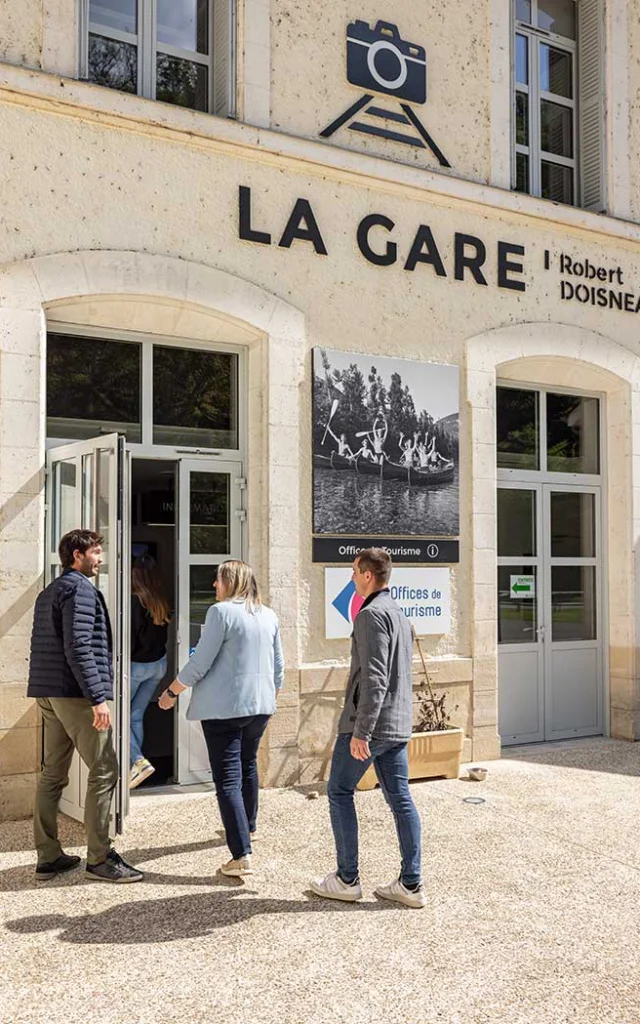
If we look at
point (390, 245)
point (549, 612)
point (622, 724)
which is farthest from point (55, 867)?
point (622, 724)

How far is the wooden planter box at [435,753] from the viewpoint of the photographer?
724 cm

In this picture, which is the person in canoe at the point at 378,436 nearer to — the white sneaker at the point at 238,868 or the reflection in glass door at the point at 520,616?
Result: the reflection in glass door at the point at 520,616

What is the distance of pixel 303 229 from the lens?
7.41m

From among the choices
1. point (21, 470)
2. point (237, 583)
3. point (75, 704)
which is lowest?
point (75, 704)

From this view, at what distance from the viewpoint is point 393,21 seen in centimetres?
795

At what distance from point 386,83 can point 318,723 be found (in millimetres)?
5027

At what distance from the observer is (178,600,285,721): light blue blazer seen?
4.93m

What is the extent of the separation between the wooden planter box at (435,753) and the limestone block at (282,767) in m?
0.84

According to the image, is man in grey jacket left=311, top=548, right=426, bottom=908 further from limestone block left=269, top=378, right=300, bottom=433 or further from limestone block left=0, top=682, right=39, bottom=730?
limestone block left=269, top=378, right=300, bottom=433

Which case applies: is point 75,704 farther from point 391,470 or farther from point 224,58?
point 224,58

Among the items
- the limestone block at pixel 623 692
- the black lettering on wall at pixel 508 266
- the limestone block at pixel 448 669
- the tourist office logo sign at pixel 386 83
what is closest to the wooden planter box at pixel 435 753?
the limestone block at pixel 448 669

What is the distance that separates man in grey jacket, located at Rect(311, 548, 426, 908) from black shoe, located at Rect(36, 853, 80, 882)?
1347mm

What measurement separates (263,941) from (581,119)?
8086mm

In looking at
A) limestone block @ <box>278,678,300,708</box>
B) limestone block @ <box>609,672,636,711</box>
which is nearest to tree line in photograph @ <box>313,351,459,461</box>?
limestone block @ <box>278,678,300,708</box>
